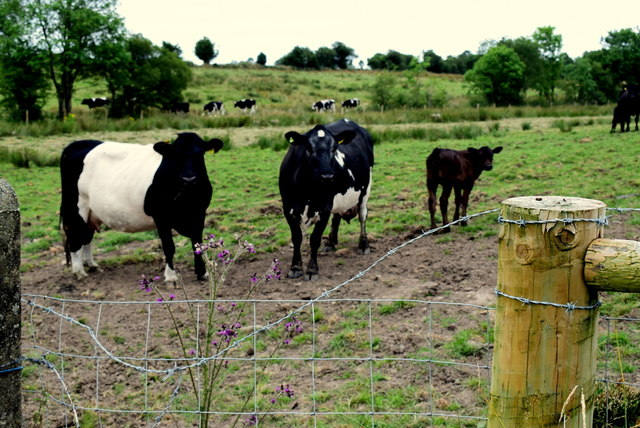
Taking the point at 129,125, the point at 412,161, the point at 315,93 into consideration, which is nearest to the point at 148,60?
the point at 315,93

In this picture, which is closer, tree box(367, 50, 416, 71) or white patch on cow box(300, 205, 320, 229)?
white patch on cow box(300, 205, 320, 229)

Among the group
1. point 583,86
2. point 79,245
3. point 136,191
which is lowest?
point 79,245

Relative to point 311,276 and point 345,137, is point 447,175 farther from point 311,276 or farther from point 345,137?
point 311,276

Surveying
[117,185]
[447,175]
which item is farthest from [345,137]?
[117,185]

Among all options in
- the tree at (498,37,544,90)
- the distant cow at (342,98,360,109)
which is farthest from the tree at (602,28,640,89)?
the distant cow at (342,98,360,109)

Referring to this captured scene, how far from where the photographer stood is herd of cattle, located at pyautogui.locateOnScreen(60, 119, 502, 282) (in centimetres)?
812

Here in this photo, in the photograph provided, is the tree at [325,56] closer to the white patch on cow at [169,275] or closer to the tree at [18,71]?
the tree at [18,71]

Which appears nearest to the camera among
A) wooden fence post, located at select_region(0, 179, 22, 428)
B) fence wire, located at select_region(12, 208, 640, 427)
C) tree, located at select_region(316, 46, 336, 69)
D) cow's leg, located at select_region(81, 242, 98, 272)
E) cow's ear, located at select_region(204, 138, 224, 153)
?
wooden fence post, located at select_region(0, 179, 22, 428)

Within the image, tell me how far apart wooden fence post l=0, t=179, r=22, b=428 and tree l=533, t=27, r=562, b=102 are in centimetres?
6607

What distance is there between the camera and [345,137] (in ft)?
28.6

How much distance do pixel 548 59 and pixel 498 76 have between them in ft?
33.5

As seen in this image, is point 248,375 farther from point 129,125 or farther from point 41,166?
point 129,125

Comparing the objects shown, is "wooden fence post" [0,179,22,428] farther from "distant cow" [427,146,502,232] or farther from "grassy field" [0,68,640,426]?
"distant cow" [427,146,502,232]

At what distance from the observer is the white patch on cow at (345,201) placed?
8633 mm
